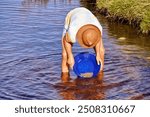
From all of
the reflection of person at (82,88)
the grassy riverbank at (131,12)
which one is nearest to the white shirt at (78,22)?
the reflection of person at (82,88)

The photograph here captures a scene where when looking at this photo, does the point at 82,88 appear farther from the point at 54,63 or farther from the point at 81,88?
the point at 54,63

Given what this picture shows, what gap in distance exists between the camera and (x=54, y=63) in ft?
40.7

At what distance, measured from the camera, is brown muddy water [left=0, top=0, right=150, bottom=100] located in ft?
32.6

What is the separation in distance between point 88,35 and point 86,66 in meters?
1.02

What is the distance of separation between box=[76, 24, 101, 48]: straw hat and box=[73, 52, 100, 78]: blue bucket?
2.40 feet

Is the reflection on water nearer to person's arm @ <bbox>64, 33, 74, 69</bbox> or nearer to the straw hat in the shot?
person's arm @ <bbox>64, 33, 74, 69</bbox>

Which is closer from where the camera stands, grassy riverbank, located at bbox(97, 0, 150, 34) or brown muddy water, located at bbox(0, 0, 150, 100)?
brown muddy water, located at bbox(0, 0, 150, 100)

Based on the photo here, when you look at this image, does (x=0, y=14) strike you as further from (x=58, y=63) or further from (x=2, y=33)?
(x=58, y=63)

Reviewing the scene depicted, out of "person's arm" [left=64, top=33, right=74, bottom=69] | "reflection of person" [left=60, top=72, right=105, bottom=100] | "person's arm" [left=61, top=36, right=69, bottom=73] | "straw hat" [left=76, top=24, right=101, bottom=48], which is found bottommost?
"reflection of person" [left=60, top=72, right=105, bottom=100]

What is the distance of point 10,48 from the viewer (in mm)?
14164

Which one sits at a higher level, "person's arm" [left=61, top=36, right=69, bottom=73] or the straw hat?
the straw hat

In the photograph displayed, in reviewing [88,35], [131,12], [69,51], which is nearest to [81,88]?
[69,51]

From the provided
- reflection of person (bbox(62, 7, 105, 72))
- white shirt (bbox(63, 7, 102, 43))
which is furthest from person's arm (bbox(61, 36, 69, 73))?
white shirt (bbox(63, 7, 102, 43))

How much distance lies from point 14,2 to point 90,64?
1467cm
